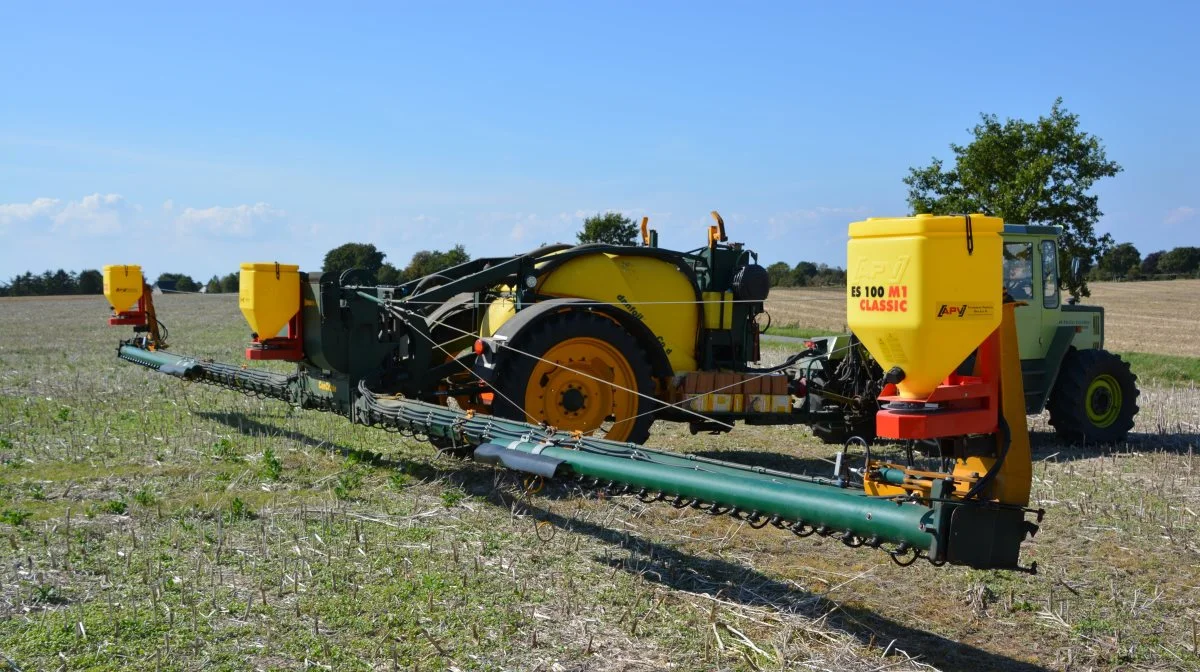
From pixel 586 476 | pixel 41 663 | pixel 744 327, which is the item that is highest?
pixel 744 327

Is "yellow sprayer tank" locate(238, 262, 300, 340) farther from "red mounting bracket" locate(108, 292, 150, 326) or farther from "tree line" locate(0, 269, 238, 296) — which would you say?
"tree line" locate(0, 269, 238, 296)

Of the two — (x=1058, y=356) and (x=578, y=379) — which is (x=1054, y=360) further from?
(x=578, y=379)

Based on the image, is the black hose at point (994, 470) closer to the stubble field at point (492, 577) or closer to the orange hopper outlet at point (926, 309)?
the orange hopper outlet at point (926, 309)

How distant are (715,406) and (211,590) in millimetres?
5112

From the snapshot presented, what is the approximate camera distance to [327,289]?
29.2ft

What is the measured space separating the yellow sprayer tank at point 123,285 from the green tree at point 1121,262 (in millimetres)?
69176

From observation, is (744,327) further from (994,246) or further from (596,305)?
(994,246)

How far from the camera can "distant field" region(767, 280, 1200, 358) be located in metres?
26.8

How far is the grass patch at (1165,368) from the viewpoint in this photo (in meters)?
18.0

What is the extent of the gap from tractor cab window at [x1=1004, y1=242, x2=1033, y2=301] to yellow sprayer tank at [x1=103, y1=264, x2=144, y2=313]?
35.9ft

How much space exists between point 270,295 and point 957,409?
260 inches

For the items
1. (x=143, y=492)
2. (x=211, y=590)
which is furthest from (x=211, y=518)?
(x=211, y=590)

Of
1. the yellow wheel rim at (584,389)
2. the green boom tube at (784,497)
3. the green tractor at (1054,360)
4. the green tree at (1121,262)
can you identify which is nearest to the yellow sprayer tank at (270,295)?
the yellow wheel rim at (584,389)

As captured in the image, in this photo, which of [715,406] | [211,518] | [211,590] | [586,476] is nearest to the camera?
[211,590]
